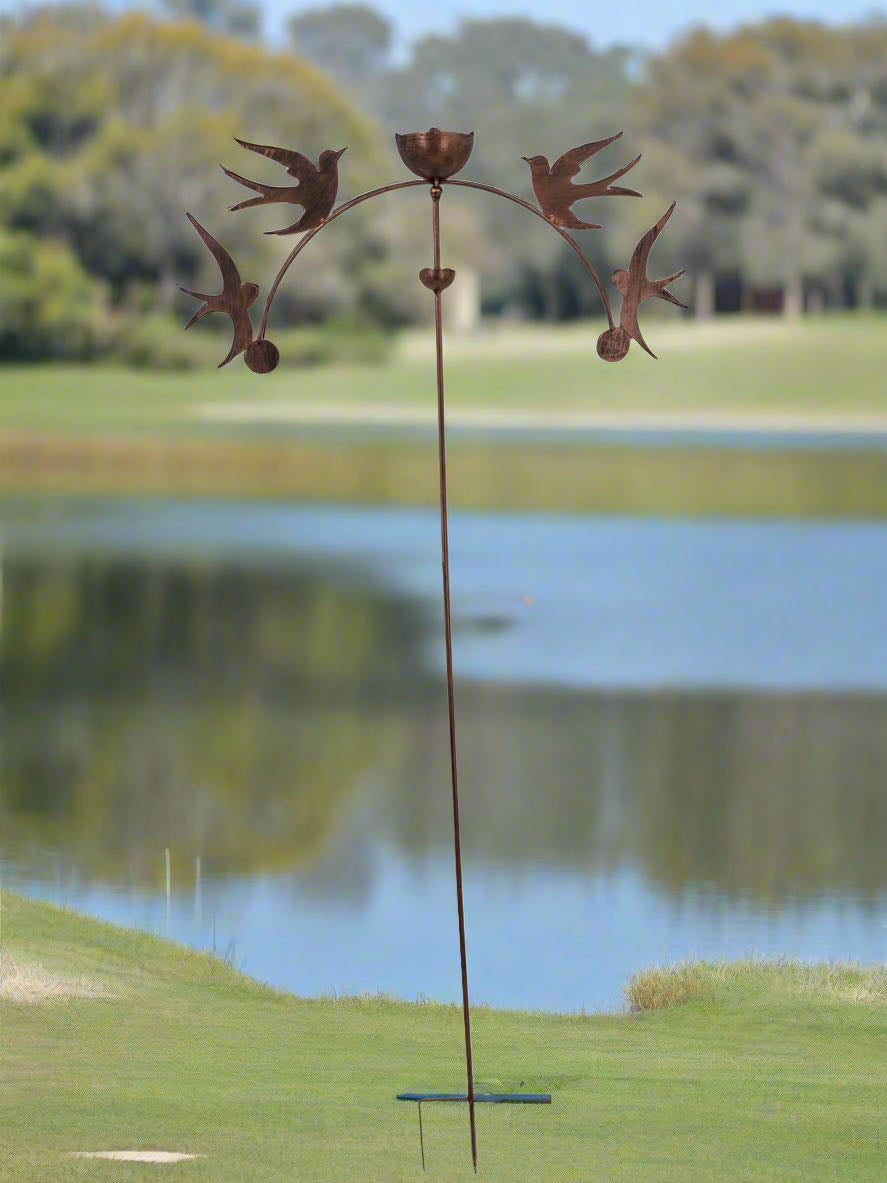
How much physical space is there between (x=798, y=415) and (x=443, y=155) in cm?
3732

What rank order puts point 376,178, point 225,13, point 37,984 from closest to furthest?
1. point 37,984
2. point 376,178
3. point 225,13

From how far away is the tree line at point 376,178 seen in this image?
1843 inches

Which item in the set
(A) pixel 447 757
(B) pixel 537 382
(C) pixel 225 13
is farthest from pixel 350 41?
(A) pixel 447 757

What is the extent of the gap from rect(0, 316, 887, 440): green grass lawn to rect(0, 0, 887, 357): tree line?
8.32 feet

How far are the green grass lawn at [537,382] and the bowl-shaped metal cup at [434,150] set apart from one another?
35.0 meters

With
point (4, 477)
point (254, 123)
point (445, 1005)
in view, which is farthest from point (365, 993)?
point (254, 123)

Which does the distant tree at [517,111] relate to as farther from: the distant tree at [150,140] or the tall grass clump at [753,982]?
the tall grass clump at [753,982]

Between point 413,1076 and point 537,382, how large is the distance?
39.2 m

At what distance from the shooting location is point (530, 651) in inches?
520

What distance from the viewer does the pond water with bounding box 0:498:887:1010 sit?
685 centimetres

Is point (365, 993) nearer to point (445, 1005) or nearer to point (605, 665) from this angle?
point (445, 1005)

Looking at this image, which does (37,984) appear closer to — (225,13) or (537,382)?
(537,382)

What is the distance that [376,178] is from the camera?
4925 cm

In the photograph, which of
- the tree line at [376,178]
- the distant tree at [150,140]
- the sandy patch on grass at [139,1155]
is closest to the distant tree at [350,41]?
the tree line at [376,178]
